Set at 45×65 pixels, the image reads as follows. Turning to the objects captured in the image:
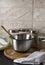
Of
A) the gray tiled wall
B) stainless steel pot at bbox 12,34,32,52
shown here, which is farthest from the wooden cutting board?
the gray tiled wall

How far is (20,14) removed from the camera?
1.38 meters

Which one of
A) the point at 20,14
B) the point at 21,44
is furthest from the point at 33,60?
the point at 20,14

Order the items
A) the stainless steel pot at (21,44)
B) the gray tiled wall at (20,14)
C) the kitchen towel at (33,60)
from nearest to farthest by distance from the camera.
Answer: the kitchen towel at (33,60) → the stainless steel pot at (21,44) → the gray tiled wall at (20,14)

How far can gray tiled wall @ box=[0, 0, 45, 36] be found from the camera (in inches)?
53.6

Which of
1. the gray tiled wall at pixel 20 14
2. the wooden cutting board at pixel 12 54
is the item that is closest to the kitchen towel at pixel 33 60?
the wooden cutting board at pixel 12 54

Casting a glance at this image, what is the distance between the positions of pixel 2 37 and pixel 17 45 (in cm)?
23

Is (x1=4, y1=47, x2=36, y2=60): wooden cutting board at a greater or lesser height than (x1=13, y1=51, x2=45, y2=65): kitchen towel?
lesser

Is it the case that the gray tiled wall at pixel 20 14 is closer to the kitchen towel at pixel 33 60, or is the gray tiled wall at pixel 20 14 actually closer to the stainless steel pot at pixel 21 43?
the stainless steel pot at pixel 21 43

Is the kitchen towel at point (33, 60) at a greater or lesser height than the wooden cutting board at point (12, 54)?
greater

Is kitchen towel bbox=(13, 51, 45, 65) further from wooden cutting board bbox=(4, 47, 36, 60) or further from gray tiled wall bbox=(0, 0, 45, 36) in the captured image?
gray tiled wall bbox=(0, 0, 45, 36)

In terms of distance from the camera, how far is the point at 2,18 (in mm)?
1391

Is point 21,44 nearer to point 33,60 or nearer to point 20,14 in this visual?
point 33,60

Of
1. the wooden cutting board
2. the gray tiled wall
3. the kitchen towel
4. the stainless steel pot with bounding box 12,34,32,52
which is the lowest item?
the wooden cutting board

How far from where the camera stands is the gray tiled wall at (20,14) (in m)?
1.36
